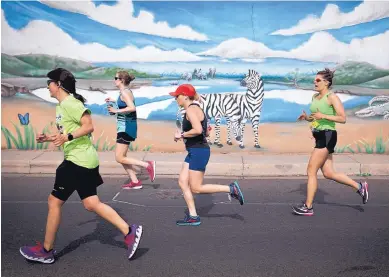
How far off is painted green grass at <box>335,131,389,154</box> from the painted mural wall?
19 mm

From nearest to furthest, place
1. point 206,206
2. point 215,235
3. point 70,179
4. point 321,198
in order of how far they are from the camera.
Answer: point 70,179, point 215,235, point 206,206, point 321,198

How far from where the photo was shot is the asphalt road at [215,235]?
5164 mm

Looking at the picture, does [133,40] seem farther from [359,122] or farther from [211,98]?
[359,122]

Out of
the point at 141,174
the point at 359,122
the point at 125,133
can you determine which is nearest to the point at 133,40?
the point at 141,174

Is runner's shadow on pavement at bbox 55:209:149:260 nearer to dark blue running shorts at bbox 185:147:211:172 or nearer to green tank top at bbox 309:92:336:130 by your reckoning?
dark blue running shorts at bbox 185:147:211:172

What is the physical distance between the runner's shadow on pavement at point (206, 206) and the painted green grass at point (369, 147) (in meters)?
4.25

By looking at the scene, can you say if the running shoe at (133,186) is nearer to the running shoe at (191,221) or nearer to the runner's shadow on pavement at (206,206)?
the runner's shadow on pavement at (206,206)

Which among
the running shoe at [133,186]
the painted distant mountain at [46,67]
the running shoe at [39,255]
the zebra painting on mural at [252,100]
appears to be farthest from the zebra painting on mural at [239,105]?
the running shoe at [39,255]

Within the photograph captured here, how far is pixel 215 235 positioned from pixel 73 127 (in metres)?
1.94

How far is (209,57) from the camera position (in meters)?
11.4

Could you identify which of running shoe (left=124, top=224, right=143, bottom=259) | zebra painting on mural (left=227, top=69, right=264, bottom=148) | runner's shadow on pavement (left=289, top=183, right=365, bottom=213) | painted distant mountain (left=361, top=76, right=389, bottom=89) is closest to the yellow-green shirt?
running shoe (left=124, top=224, right=143, bottom=259)

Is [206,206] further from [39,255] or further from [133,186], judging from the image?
[39,255]

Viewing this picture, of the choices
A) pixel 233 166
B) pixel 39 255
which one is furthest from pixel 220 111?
pixel 39 255

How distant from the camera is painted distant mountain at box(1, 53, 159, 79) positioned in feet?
37.5
